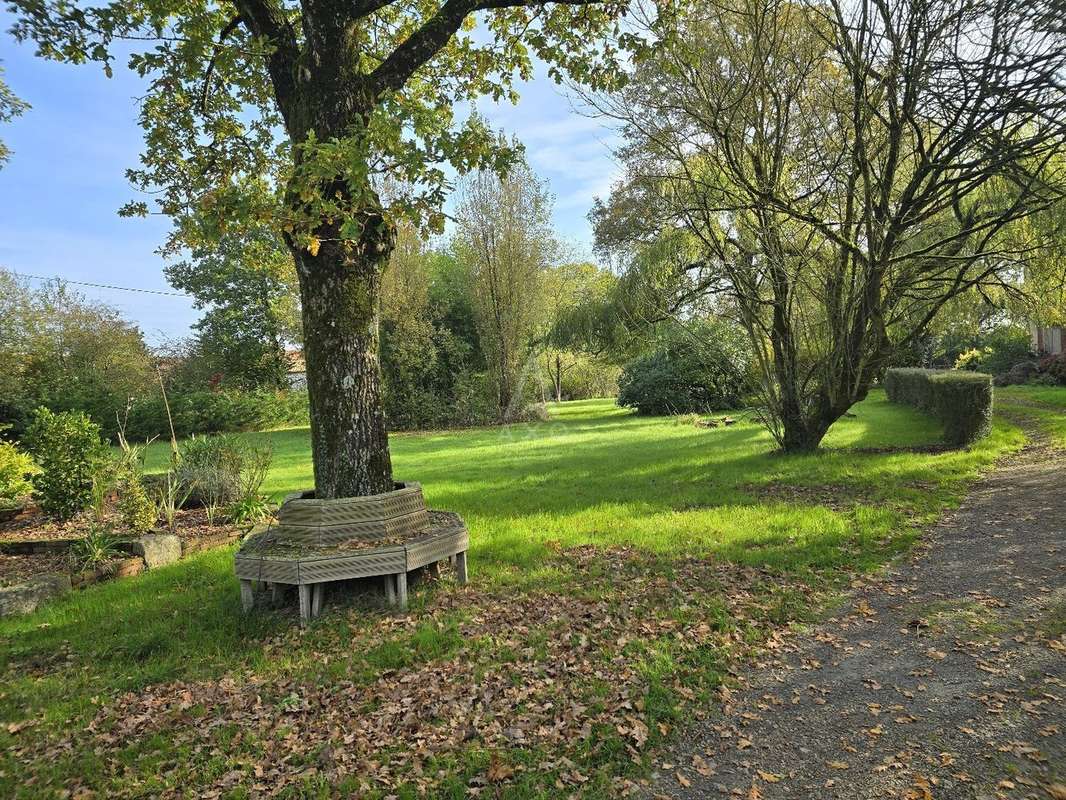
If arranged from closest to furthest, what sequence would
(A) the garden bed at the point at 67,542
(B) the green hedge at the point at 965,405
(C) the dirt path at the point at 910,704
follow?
(C) the dirt path at the point at 910,704
(A) the garden bed at the point at 67,542
(B) the green hedge at the point at 965,405

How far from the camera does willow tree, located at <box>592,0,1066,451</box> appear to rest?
320 inches

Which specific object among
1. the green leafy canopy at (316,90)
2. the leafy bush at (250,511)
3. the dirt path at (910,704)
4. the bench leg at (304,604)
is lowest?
the dirt path at (910,704)

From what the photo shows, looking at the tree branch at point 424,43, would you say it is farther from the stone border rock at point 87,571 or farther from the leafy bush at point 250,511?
the stone border rock at point 87,571

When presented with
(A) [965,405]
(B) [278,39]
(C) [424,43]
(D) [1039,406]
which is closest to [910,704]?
(C) [424,43]

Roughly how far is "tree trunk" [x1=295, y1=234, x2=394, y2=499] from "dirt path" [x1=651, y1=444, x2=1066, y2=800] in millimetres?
3264

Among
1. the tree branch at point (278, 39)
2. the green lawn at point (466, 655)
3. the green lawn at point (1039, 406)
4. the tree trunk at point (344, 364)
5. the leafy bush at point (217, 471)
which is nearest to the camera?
the green lawn at point (466, 655)

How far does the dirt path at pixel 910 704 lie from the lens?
9.37 feet

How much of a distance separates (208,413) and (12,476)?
18353 mm

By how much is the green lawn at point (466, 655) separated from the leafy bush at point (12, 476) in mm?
3784

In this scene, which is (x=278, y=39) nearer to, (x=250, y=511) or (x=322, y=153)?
(x=322, y=153)

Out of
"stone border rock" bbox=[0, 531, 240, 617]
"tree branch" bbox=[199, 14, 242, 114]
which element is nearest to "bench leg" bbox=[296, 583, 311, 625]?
"stone border rock" bbox=[0, 531, 240, 617]

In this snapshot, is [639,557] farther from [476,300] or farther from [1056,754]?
[476,300]

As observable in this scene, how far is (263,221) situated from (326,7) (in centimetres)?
191

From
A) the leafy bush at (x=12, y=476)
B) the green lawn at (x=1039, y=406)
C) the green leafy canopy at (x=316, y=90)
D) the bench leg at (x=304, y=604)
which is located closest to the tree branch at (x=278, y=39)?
the green leafy canopy at (x=316, y=90)
